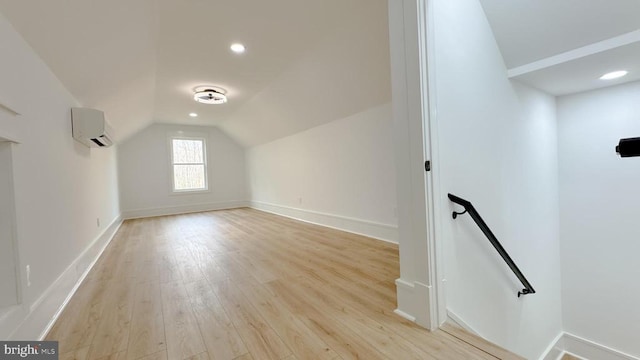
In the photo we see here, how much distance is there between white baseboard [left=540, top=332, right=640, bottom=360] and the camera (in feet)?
9.28

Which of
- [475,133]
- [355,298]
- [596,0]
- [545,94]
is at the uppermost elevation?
[596,0]

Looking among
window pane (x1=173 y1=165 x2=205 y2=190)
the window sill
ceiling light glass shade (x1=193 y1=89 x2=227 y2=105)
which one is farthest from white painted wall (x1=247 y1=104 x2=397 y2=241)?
window pane (x1=173 y1=165 x2=205 y2=190)

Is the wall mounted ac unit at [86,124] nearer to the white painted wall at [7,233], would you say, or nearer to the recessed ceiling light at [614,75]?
the white painted wall at [7,233]

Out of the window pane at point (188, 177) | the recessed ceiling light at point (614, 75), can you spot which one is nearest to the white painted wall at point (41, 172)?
the window pane at point (188, 177)

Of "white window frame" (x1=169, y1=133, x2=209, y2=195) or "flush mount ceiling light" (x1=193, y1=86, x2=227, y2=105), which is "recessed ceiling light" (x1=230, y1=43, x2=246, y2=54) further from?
"white window frame" (x1=169, y1=133, x2=209, y2=195)

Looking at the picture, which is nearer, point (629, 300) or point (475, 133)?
point (475, 133)

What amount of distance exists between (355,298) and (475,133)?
4.89 feet

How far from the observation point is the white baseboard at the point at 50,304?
1.36 metres

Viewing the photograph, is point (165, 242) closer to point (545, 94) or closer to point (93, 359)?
point (93, 359)

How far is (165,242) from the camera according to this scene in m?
3.80

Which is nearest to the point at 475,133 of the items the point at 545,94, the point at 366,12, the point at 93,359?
the point at 366,12

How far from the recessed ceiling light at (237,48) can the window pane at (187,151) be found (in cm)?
504

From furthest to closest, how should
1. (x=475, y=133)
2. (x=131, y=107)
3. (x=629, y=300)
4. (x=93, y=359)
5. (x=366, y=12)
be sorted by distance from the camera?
(x=131, y=107) < (x=629, y=300) < (x=366, y=12) < (x=475, y=133) < (x=93, y=359)

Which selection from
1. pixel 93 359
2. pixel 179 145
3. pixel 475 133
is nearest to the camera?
pixel 93 359
